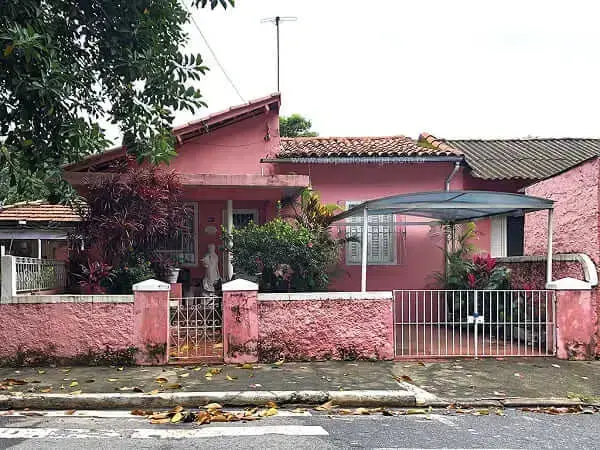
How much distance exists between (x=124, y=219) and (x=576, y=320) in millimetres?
7034

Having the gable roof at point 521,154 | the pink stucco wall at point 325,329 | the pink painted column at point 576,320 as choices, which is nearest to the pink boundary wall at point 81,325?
the pink stucco wall at point 325,329

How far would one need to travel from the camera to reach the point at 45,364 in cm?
846

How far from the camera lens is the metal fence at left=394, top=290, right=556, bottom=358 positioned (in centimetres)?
912

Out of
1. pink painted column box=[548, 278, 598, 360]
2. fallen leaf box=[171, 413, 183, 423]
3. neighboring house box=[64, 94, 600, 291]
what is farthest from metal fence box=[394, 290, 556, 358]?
fallen leaf box=[171, 413, 183, 423]

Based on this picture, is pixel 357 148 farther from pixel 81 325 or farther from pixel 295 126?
pixel 295 126

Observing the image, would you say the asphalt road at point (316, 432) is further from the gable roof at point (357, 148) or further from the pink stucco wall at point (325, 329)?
the gable roof at point (357, 148)

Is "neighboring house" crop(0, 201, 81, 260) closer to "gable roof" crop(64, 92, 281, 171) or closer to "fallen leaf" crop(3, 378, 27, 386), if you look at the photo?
"gable roof" crop(64, 92, 281, 171)

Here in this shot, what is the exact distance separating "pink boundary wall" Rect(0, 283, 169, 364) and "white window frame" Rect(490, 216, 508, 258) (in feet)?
26.5

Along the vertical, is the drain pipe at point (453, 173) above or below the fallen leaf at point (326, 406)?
above

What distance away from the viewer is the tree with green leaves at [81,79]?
23.4 ft

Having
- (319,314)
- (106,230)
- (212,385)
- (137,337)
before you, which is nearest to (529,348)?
(319,314)

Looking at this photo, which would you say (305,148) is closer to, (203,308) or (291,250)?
(291,250)

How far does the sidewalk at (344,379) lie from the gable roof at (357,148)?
17.0ft

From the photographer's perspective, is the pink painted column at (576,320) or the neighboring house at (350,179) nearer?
the pink painted column at (576,320)
